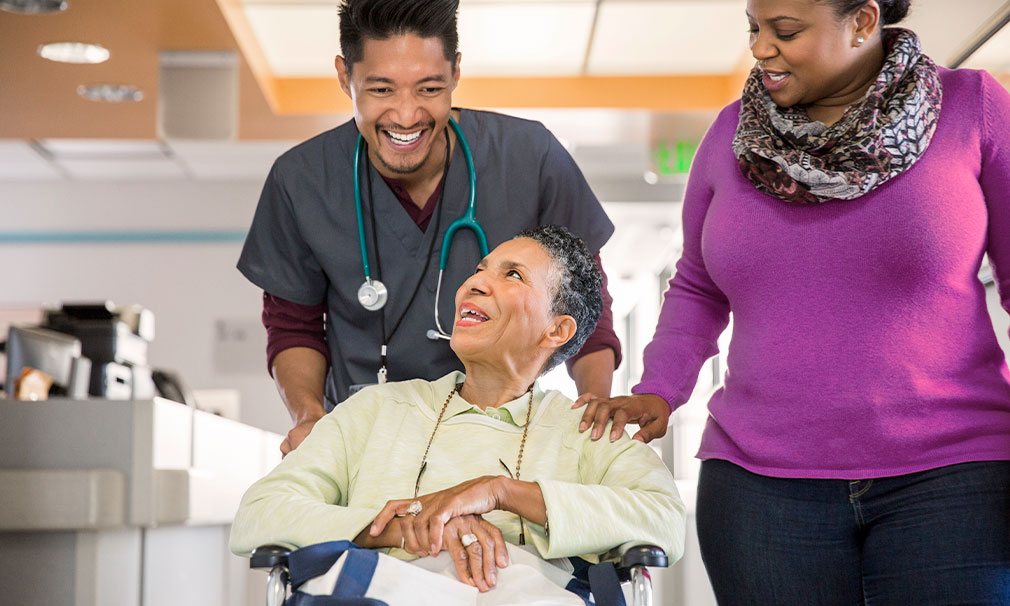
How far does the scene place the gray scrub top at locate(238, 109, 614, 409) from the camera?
182 cm

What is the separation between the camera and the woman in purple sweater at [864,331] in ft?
4.21

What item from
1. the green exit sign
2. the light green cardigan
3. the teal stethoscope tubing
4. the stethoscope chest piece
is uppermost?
the green exit sign

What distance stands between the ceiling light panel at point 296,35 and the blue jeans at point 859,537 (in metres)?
3.02

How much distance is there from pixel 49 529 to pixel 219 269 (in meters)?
4.91

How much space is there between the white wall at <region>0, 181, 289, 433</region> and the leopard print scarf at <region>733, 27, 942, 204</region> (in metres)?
6.11

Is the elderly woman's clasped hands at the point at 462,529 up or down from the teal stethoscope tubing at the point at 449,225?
down

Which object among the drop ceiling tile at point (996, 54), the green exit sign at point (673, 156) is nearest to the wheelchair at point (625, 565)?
the drop ceiling tile at point (996, 54)

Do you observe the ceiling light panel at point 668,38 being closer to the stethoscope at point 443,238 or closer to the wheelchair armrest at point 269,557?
the stethoscope at point 443,238

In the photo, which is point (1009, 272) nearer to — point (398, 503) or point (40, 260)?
point (398, 503)

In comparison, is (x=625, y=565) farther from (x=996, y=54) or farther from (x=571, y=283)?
(x=996, y=54)

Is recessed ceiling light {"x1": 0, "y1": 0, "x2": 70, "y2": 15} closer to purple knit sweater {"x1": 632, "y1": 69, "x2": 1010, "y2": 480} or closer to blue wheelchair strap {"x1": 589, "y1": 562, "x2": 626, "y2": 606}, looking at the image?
purple knit sweater {"x1": 632, "y1": 69, "x2": 1010, "y2": 480}

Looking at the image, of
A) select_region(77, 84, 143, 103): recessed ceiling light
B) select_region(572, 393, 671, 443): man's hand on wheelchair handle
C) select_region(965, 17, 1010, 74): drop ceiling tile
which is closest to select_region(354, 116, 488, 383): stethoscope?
select_region(572, 393, 671, 443): man's hand on wheelchair handle

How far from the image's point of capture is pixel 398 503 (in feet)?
4.49

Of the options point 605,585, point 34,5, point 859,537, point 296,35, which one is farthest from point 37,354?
point 859,537
